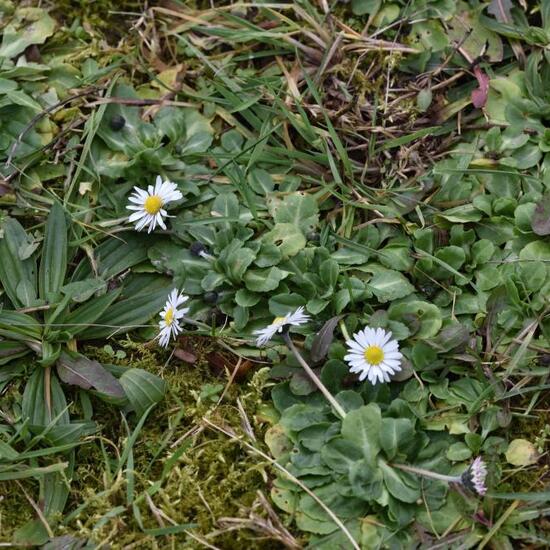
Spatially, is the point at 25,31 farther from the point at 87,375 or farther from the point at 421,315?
the point at 421,315

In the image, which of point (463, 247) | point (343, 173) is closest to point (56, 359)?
point (343, 173)

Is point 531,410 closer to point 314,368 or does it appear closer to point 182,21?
point 314,368

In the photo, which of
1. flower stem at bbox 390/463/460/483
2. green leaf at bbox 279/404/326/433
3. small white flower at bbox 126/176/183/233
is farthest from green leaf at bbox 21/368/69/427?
flower stem at bbox 390/463/460/483

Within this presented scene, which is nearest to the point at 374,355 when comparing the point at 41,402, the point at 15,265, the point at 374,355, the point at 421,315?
the point at 374,355

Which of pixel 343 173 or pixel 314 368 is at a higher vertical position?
pixel 343 173

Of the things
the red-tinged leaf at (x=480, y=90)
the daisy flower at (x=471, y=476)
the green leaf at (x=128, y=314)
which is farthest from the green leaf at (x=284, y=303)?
the red-tinged leaf at (x=480, y=90)

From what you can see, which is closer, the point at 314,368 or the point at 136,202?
the point at 314,368

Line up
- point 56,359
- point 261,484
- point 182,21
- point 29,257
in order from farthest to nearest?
point 182,21
point 29,257
point 56,359
point 261,484

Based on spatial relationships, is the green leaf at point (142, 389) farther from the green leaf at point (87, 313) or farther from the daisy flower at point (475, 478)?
the daisy flower at point (475, 478)
